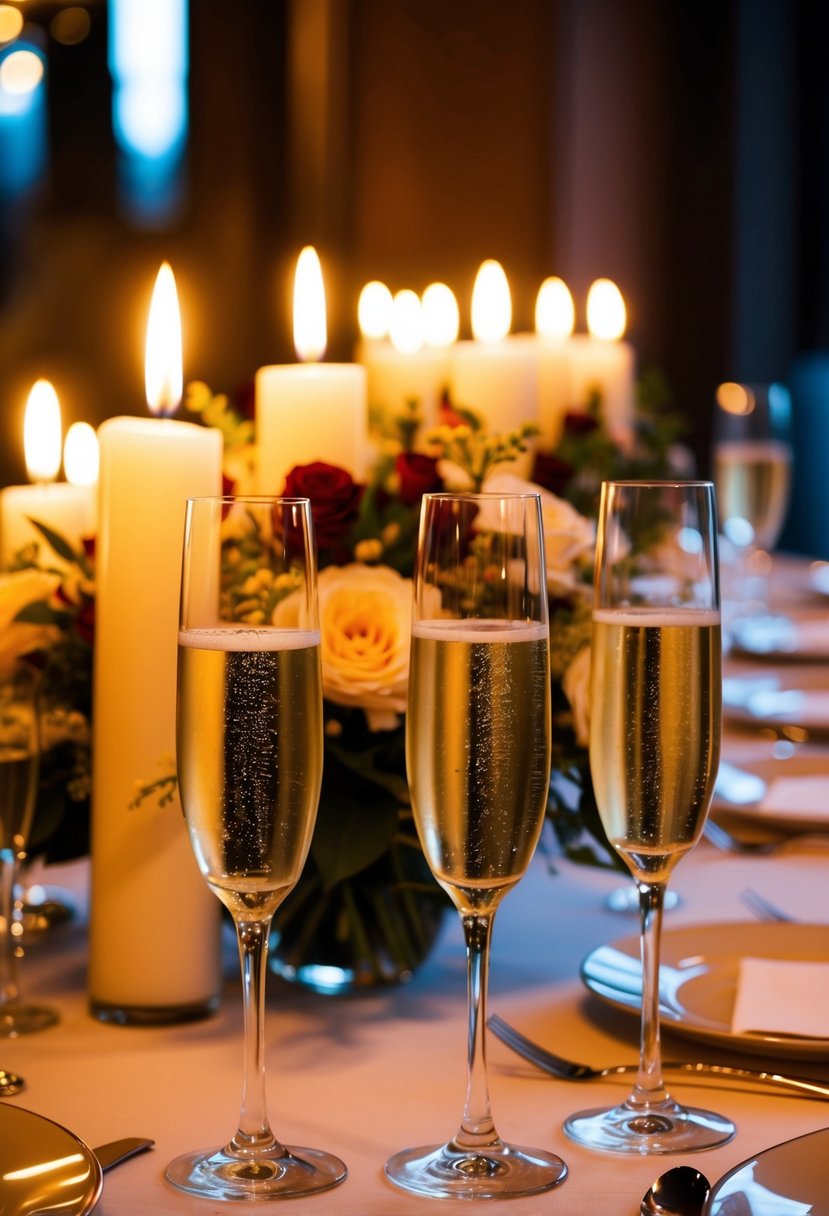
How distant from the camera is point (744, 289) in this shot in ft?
21.5

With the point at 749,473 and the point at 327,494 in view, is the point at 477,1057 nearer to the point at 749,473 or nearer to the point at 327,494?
the point at 327,494

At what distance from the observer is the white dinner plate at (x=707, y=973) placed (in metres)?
0.94

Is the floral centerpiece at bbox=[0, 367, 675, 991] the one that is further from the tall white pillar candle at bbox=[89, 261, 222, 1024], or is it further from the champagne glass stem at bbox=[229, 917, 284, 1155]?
the champagne glass stem at bbox=[229, 917, 284, 1155]

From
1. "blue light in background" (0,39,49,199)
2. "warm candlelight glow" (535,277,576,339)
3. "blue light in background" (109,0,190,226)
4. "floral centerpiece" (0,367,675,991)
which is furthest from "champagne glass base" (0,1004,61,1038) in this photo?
"blue light in background" (109,0,190,226)

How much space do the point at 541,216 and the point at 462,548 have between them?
4633 millimetres

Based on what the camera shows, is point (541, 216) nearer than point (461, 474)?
No

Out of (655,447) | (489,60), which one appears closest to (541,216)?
(489,60)

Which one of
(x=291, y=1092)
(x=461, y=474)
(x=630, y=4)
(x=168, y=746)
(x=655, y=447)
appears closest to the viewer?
(x=291, y=1092)

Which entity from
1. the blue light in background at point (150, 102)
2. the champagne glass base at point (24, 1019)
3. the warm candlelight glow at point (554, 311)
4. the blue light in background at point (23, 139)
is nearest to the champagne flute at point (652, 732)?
the champagne glass base at point (24, 1019)

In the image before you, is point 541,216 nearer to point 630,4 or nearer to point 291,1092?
point 630,4

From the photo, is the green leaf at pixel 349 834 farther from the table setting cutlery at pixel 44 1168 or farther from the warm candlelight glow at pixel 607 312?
the warm candlelight glow at pixel 607 312

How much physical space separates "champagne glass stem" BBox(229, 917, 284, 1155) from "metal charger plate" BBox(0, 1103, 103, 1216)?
3.8 inches

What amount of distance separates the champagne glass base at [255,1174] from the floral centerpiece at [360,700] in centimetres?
21

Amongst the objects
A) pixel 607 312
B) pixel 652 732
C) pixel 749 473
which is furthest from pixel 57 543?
pixel 749 473
